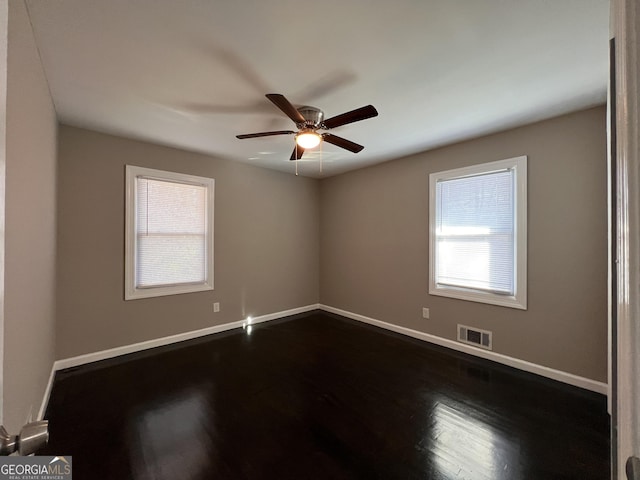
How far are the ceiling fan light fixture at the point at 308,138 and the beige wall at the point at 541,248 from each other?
187cm

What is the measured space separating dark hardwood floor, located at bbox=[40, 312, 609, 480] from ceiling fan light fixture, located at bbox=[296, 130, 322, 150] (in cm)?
216

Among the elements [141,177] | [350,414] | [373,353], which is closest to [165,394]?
[350,414]

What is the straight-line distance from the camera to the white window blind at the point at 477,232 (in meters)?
2.93

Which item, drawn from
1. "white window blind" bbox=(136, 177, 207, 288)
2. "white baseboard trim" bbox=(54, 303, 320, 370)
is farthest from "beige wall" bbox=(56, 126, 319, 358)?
"white window blind" bbox=(136, 177, 207, 288)

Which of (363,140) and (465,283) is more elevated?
(363,140)

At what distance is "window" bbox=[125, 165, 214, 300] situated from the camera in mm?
3195

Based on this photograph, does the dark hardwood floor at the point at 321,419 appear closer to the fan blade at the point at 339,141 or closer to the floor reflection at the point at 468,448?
the floor reflection at the point at 468,448

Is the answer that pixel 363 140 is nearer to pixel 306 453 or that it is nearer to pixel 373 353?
pixel 373 353

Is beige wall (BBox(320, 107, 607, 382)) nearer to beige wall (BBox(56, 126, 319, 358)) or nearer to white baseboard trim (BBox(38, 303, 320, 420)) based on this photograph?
beige wall (BBox(56, 126, 319, 358))

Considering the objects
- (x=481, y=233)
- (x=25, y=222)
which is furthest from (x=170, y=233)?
(x=481, y=233)

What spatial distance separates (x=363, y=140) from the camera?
3.21 meters

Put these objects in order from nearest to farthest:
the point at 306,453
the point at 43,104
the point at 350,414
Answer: the point at 306,453 < the point at 43,104 < the point at 350,414

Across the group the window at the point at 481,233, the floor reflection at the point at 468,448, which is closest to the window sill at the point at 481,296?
the window at the point at 481,233

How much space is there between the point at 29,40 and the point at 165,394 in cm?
256
